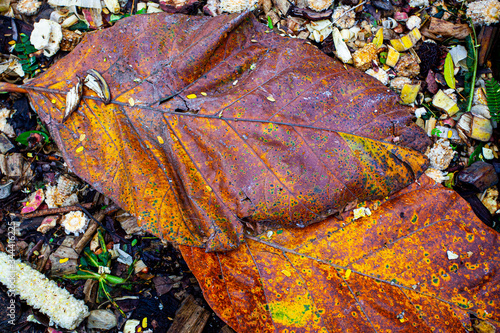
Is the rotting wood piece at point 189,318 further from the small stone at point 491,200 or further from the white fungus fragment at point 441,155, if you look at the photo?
the small stone at point 491,200

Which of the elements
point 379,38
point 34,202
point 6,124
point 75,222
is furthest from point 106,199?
point 379,38

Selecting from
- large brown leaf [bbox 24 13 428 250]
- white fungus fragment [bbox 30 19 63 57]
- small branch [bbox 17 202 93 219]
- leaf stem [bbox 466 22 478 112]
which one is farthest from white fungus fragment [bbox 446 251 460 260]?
white fungus fragment [bbox 30 19 63 57]

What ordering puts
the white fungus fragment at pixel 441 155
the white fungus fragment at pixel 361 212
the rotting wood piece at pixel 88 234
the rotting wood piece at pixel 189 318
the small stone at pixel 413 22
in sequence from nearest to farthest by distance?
the white fungus fragment at pixel 361 212 → the rotting wood piece at pixel 189 318 → the rotting wood piece at pixel 88 234 → the white fungus fragment at pixel 441 155 → the small stone at pixel 413 22

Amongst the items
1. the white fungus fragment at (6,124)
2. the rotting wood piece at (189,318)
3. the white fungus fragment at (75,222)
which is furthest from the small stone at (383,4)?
the white fungus fragment at (6,124)

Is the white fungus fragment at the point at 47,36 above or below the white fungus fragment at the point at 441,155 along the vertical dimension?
above

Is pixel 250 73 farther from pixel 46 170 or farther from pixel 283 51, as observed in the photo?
pixel 46 170

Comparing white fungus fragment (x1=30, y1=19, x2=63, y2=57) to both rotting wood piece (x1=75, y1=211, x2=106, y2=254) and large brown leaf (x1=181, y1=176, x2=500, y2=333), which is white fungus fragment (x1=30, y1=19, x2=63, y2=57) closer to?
rotting wood piece (x1=75, y1=211, x2=106, y2=254)
